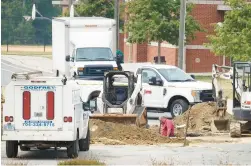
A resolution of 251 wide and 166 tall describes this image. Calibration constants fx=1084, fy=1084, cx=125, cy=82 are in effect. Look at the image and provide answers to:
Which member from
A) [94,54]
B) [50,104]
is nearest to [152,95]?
[94,54]

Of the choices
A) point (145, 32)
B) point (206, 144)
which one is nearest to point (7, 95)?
point (206, 144)

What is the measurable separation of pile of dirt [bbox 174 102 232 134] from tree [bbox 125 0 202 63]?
94.9ft

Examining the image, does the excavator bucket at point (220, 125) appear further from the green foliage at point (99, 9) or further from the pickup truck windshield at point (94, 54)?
the green foliage at point (99, 9)

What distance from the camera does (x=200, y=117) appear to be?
1361 inches

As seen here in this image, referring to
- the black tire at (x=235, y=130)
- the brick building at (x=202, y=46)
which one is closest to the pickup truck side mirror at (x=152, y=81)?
the black tire at (x=235, y=130)

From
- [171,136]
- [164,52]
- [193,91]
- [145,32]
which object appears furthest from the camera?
[164,52]

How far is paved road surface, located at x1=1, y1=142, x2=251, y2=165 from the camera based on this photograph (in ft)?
74.6

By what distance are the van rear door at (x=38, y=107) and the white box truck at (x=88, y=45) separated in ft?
80.1

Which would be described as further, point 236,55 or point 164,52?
point 164,52

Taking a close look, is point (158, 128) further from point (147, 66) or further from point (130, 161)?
point (130, 161)

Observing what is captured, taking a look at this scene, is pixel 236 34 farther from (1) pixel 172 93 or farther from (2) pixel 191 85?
(1) pixel 172 93

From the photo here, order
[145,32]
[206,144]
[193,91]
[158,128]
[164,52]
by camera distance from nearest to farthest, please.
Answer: [206,144]
[158,128]
[193,91]
[145,32]
[164,52]

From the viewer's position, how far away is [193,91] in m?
38.6

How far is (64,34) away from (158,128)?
1732cm
